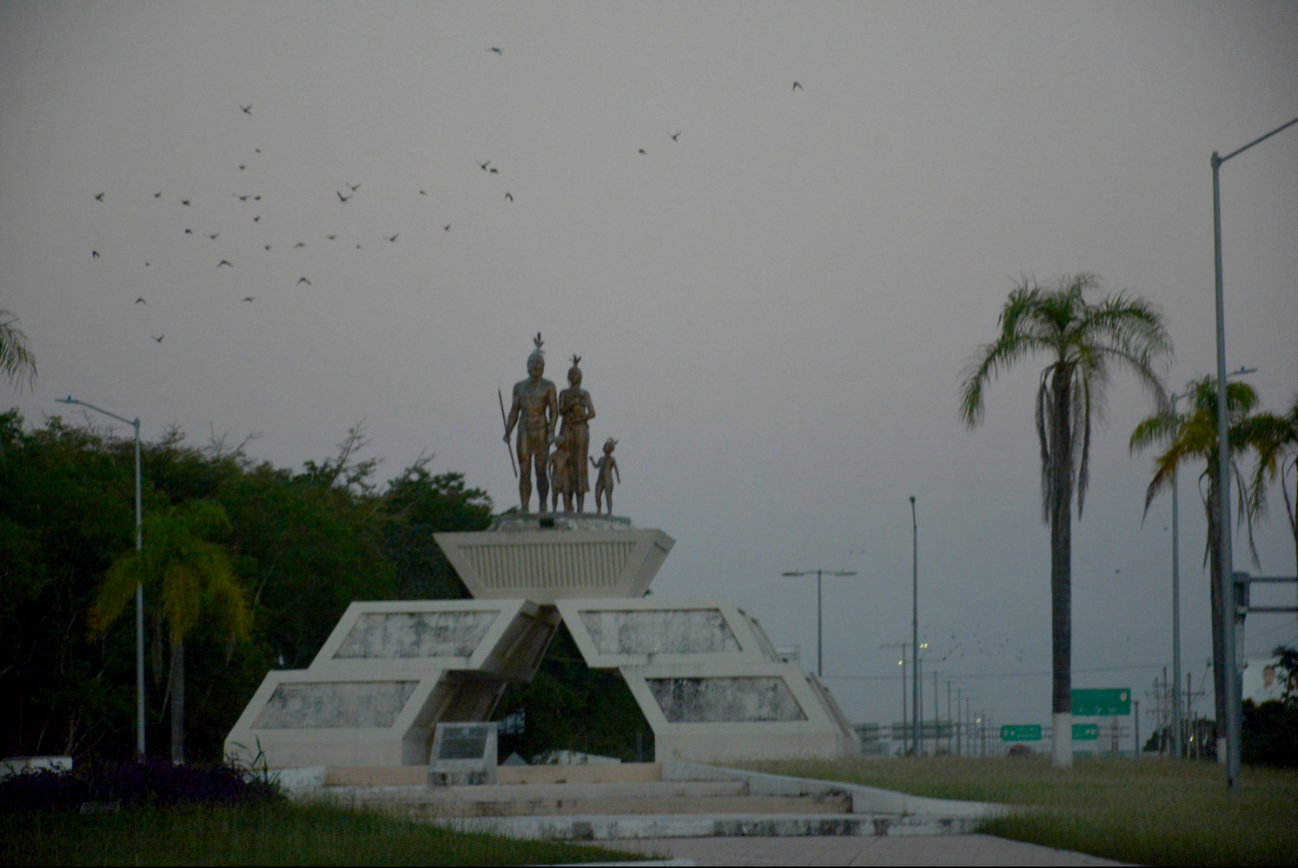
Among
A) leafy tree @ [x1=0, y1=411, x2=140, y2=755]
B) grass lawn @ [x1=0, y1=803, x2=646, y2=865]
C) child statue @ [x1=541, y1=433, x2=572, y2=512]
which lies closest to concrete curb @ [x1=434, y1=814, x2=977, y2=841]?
grass lawn @ [x1=0, y1=803, x2=646, y2=865]

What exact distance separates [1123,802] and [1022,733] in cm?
6221

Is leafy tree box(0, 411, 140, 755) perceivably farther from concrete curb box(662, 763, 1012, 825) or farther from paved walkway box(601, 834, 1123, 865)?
paved walkway box(601, 834, 1123, 865)

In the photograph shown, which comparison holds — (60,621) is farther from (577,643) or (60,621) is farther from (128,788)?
(128,788)

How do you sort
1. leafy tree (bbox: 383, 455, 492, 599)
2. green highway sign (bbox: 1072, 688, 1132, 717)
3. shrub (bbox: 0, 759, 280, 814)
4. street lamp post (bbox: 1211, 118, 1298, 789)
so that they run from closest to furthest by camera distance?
shrub (bbox: 0, 759, 280, 814) < street lamp post (bbox: 1211, 118, 1298, 789) < leafy tree (bbox: 383, 455, 492, 599) < green highway sign (bbox: 1072, 688, 1132, 717)

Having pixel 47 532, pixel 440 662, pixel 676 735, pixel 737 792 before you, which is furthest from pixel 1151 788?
pixel 47 532

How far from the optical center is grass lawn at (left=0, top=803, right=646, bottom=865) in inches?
501

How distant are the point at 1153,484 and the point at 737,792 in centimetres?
1394

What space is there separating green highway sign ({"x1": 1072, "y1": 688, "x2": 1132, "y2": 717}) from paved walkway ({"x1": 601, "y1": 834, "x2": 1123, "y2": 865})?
49.0m

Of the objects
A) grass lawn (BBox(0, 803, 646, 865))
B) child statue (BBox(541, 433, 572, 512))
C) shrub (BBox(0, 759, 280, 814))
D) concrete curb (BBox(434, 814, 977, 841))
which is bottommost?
concrete curb (BBox(434, 814, 977, 841))

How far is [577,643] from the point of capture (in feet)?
98.8

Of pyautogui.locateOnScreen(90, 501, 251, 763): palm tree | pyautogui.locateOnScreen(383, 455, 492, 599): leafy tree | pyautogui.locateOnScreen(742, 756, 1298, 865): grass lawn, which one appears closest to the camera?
pyautogui.locateOnScreen(742, 756, 1298, 865): grass lawn

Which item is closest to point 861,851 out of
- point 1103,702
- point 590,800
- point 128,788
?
→ point 590,800

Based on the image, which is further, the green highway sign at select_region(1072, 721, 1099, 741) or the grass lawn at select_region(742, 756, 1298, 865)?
the green highway sign at select_region(1072, 721, 1099, 741)

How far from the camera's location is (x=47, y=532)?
116ft
